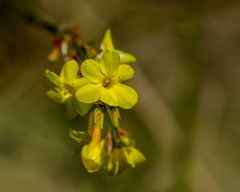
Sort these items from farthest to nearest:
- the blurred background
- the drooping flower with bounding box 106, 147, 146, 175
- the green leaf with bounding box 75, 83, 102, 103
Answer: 1. the blurred background
2. the drooping flower with bounding box 106, 147, 146, 175
3. the green leaf with bounding box 75, 83, 102, 103

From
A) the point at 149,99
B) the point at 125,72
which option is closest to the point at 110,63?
the point at 125,72

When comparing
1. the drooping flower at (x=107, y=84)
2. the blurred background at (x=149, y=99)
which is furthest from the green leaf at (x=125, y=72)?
the blurred background at (x=149, y=99)

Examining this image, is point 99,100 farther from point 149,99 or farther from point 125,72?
point 149,99

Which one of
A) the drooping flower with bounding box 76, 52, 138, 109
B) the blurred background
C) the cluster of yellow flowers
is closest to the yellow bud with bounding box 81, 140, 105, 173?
the cluster of yellow flowers

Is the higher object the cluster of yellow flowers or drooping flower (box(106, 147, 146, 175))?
the cluster of yellow flowers

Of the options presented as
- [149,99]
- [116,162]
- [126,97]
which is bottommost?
[116,162]

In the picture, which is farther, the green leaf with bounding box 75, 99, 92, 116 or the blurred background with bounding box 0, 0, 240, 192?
the blurred background with bounding box 0, 0, 240, 192

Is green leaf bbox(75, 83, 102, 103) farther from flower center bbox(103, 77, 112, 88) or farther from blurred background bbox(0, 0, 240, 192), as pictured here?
blurred background bbox(0, 0, 240, 192)
